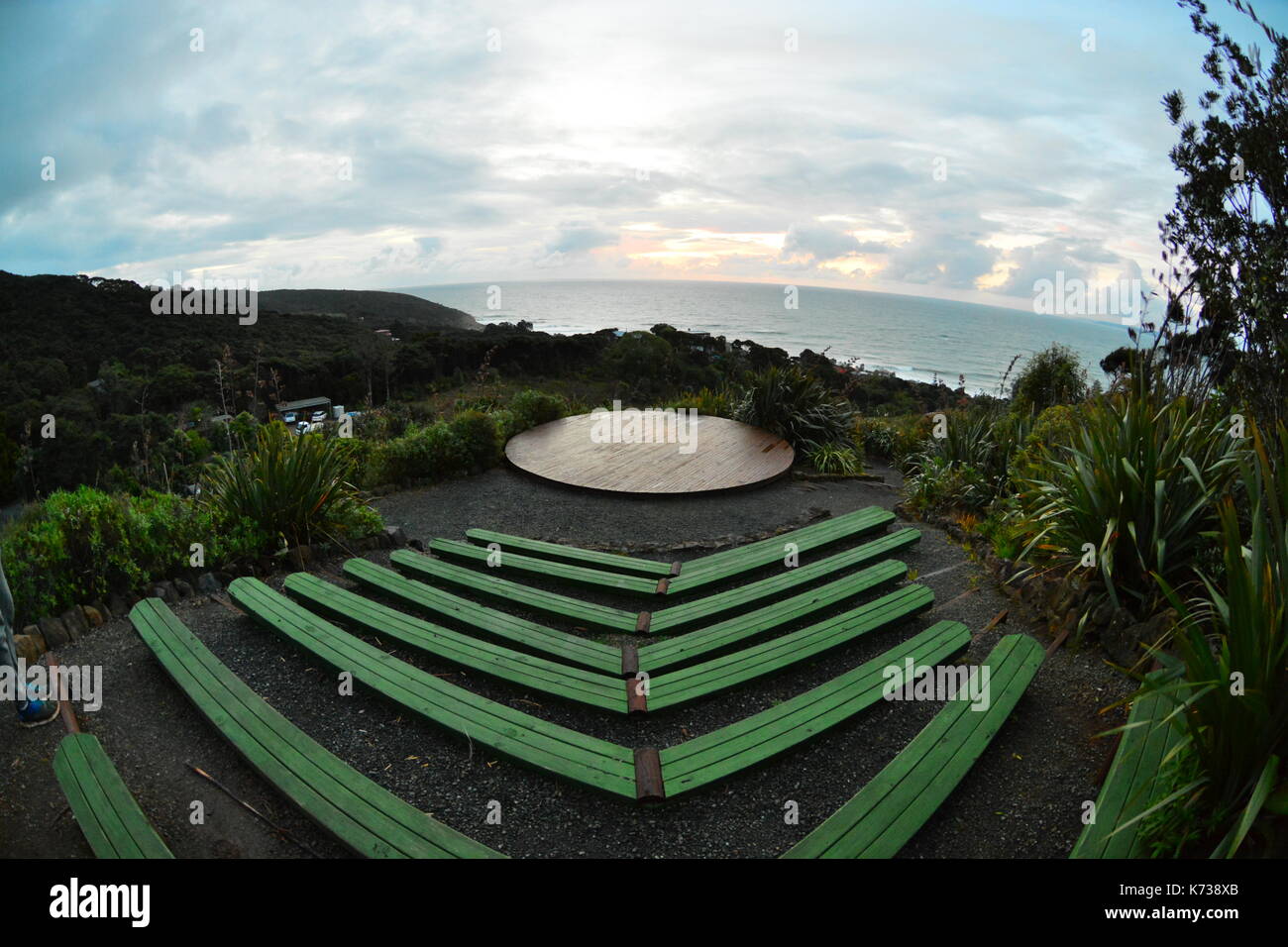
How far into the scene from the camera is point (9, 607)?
3133 mm

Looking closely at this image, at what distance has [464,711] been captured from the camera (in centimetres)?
325

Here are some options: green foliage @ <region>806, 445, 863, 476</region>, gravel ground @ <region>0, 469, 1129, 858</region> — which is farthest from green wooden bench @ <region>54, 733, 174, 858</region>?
green foliage @ <region>806, 445, 863, 476</region>

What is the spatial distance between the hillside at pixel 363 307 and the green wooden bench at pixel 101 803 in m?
30.0

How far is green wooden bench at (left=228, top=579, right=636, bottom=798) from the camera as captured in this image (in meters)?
2.87

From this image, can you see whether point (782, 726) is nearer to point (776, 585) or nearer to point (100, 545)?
point (776, 585)

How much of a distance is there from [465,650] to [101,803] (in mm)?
1698

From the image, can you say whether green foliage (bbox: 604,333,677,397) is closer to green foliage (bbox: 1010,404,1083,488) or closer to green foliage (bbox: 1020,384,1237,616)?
green foliage (bbox: 1010,404,1083,488)

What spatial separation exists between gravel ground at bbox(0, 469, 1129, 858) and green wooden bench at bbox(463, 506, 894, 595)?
1070mm

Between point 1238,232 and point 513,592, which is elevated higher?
point 1238,232

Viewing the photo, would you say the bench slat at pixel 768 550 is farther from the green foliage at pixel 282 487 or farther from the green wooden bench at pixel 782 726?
the green foliage at pixel 282 487

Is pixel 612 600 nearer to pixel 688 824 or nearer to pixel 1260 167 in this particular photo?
pixel 688 824

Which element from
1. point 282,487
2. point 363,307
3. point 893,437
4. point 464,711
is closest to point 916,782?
point 464,711
